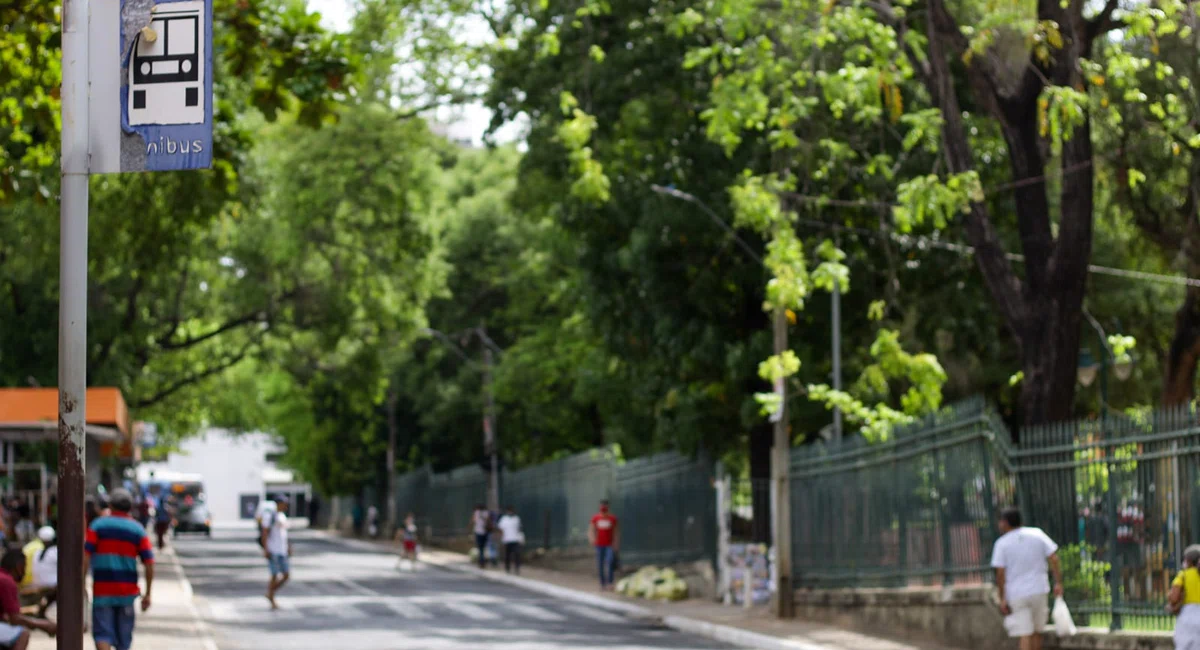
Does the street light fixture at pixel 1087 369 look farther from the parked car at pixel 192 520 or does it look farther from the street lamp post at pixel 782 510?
the parked car at pixel 192 520

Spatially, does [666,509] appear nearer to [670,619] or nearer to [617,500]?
[617,500]

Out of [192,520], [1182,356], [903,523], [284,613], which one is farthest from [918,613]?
[192,520]

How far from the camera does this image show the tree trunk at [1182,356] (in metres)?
27.3

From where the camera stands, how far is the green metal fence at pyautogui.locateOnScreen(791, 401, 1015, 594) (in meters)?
18.1

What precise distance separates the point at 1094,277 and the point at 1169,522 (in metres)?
17.6

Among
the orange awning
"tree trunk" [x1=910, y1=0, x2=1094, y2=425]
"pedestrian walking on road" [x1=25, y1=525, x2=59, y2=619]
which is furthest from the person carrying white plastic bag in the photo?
the orange awning

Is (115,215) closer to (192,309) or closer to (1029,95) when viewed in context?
(1029,95)

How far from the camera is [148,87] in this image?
664cm

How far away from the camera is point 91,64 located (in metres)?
6.70

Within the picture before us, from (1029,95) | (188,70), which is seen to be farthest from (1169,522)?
(188,70)

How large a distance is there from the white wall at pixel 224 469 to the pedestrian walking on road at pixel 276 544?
10764 centimetres

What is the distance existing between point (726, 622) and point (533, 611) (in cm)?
451

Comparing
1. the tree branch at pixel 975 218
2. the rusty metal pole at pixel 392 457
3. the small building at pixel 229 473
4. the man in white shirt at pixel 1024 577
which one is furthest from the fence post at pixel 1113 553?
the small building at pixel 229 473

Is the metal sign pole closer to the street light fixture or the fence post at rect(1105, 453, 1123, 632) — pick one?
the fence post at rect(1105, 453, 1123, 632)
